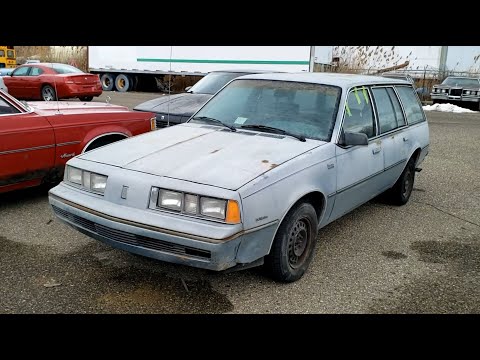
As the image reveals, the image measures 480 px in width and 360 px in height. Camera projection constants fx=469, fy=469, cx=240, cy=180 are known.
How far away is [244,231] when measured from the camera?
2.92 meters

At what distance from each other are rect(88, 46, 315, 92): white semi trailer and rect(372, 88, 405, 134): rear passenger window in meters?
12.7

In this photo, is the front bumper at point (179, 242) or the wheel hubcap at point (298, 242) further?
the wheel hubcap at point (298, 242)

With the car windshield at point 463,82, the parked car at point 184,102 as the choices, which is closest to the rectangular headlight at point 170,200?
the parked car at point 184,102

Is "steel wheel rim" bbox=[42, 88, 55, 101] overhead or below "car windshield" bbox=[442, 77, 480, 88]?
below

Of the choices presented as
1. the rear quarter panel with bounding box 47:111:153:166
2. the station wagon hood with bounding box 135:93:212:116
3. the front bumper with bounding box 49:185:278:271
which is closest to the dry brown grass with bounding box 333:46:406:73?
the station wagon hood with bounding box 135:93:212:116

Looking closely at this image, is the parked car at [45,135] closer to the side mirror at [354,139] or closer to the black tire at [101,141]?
the black tire at [101,141]

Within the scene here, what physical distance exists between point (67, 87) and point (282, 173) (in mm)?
13932

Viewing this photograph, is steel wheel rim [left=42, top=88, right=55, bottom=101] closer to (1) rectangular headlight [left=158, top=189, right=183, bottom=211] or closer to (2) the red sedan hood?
(2) the red sedan hood

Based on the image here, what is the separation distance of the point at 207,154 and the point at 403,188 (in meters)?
2.95

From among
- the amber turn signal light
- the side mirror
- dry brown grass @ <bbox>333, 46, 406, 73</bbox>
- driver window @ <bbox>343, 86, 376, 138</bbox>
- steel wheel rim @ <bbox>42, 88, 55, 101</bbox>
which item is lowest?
Answer: the amber turn signal light

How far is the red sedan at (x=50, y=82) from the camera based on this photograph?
1550 centimetres

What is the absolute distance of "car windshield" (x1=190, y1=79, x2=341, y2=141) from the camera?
3992 mm

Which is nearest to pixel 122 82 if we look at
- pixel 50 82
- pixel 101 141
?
pixel 50 82

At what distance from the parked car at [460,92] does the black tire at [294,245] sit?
1896cm
